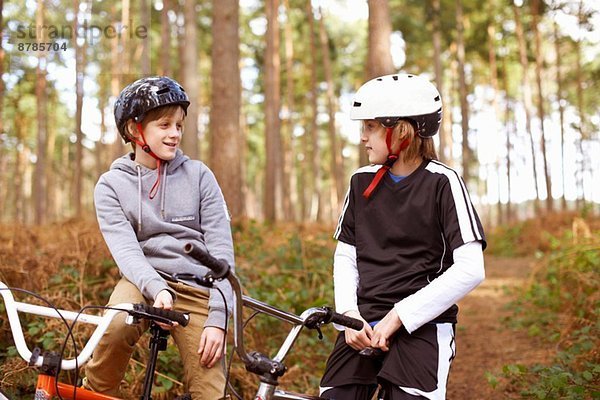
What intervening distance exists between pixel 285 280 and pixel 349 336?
489 cm

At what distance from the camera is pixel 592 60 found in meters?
33.5

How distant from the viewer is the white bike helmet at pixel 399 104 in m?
3.12

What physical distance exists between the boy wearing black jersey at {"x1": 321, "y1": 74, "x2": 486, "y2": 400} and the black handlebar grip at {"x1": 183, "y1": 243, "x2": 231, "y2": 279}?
0.99m

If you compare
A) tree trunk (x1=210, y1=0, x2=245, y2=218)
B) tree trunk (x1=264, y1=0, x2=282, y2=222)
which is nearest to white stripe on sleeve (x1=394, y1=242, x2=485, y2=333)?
tree trunk (x1=210, y1=0, x2=245, y2=218)

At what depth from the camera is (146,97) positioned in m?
3.15

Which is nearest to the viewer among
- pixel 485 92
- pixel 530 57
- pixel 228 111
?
pixel 228 111

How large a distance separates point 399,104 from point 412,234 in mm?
625

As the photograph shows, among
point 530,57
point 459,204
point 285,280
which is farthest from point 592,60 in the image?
point 459,204

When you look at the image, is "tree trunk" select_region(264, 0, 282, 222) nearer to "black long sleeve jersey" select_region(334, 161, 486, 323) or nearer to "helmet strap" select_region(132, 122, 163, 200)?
"helmet strap" select_region(132, 122, 163, 200)

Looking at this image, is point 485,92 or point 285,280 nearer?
point 285,280

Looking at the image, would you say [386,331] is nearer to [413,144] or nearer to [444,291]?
[444,291]

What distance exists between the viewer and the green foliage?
4723 mm

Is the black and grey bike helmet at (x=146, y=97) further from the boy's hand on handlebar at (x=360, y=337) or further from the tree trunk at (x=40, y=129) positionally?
the tree trunk at (x=40, y=129)

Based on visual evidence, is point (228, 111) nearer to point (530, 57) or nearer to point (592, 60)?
point (530, 57)
